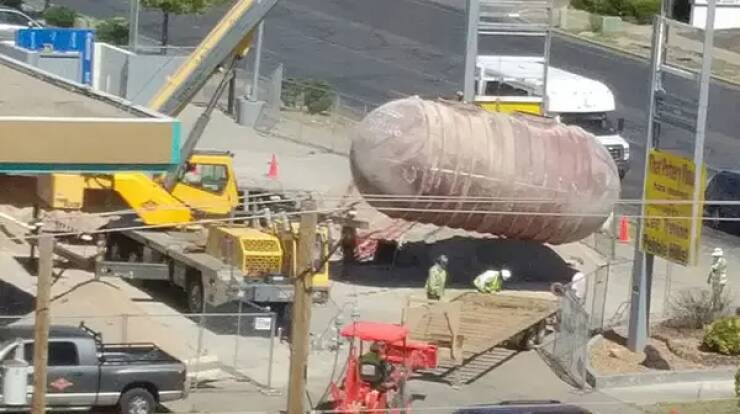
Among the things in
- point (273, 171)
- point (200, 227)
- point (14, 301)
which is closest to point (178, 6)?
point (273, 171)

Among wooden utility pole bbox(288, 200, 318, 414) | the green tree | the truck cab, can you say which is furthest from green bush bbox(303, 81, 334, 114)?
wooden utility pole bbox(288, 200, 318, 414)

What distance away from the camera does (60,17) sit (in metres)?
67.7

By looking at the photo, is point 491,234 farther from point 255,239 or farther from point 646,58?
point 646,58

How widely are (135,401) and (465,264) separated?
1233 centimetres

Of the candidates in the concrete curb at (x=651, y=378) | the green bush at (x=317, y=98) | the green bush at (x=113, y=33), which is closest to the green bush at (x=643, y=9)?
the green bush at (x=113, y=33)

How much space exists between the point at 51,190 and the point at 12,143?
30.6 ft

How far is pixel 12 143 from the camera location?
25.6 m

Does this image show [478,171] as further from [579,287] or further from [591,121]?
[591,121]

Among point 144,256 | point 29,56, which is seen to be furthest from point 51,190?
point 29,56

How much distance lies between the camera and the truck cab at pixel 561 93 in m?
48.2

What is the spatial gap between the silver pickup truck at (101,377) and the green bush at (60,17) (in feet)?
132

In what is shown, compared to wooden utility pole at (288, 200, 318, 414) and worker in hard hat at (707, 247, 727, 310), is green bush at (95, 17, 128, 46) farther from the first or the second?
wooden utility pole at (288, 200, 318, 414)

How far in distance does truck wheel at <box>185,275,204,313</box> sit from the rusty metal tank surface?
12.6ft

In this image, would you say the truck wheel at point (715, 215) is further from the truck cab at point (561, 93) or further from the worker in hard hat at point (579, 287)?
the worker in hard hat at point (579, 287)
